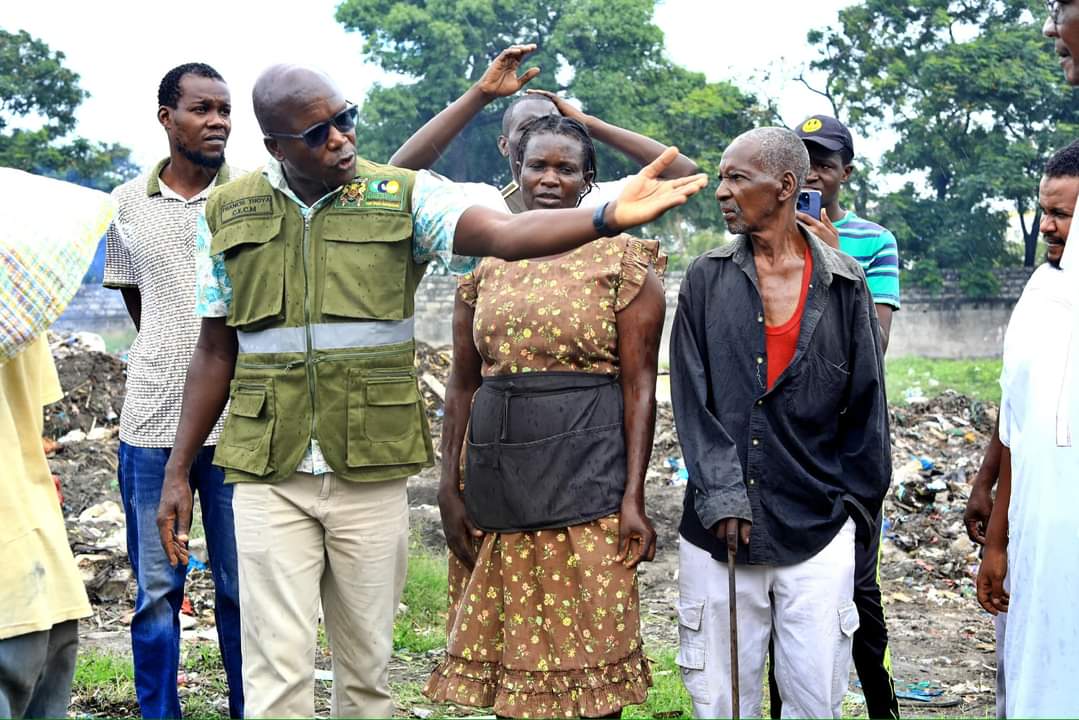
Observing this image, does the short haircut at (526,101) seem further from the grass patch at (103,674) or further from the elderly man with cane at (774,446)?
the grass patch at (103,674)

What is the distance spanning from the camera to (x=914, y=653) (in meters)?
6.49

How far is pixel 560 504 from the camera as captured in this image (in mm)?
3830

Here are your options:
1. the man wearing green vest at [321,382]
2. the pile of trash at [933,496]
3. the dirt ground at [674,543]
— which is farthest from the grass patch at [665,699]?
the pile of trash at [933,496]

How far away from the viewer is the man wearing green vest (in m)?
3.60

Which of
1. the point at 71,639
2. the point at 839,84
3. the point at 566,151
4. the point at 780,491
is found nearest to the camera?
the point at 71,639

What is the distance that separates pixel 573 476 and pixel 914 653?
3.52 metres

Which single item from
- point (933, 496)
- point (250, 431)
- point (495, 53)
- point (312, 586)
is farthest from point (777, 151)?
point (495, 53)

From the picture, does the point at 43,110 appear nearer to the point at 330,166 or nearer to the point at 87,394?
the point at 87,394

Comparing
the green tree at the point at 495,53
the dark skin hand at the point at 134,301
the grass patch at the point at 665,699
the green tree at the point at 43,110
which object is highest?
the green tree at the point at 495,53

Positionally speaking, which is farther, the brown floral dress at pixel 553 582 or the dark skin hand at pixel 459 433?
the dark skin hand at pixel 459 433

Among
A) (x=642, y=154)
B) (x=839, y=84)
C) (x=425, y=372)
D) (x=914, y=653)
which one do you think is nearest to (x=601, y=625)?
(x=642, y=154)

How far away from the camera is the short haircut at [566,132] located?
413 cm

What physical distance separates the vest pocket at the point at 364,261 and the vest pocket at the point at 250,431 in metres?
0.36

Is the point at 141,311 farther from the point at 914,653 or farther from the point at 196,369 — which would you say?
the point at 914,653
